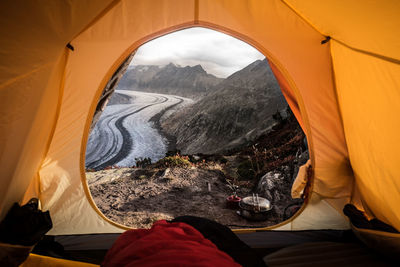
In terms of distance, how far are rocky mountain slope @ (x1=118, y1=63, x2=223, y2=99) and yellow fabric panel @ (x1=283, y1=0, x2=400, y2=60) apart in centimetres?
1756

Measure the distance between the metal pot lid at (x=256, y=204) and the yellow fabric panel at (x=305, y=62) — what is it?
0.80 metres

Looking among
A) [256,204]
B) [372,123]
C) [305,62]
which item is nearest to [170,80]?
[256,204]

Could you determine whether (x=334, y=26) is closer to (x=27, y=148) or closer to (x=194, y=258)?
(x=194, y=258)

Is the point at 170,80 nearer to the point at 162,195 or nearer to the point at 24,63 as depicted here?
the point at 162,195

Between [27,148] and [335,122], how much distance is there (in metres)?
2.18

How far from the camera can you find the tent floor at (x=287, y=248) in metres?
1.28

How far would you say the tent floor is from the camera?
1.28 m

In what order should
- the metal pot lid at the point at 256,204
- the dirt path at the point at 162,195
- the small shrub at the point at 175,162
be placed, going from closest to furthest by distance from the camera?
the metal pot lid at the point at 256,204, the dirt path at the point at 162,195, the small shrub at the point at 175,162

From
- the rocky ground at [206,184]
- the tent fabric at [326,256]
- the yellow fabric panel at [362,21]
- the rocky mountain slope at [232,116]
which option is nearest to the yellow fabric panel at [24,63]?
the yellow fabric panel at [362,21]

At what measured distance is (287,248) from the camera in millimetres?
1441

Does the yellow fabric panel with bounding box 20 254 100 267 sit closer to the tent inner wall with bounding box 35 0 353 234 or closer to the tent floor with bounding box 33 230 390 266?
the tent floor with bounding box 33 230 390 266

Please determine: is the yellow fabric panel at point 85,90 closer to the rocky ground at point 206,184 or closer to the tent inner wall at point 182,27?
the tent inner wall at point 182,27

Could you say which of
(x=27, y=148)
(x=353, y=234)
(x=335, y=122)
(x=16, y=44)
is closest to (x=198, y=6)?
(x=16, y=44)

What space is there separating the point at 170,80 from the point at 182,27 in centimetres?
2169
